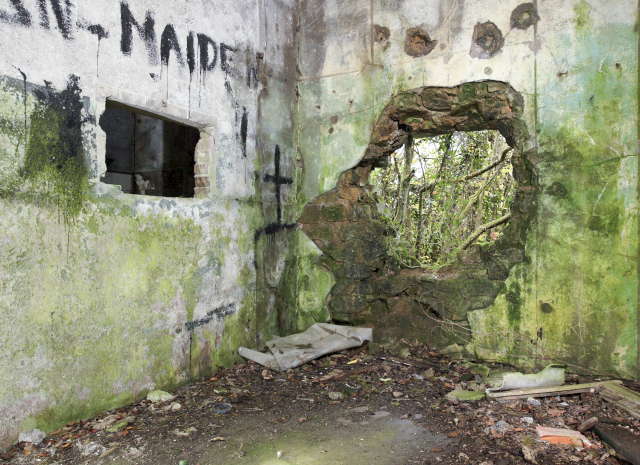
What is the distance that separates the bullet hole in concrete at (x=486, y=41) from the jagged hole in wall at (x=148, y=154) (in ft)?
11.5

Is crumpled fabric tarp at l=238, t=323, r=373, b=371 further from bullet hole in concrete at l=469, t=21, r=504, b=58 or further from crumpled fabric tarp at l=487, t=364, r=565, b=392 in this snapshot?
bullet hole in concrete at l=469, t=21, r=504, b=58

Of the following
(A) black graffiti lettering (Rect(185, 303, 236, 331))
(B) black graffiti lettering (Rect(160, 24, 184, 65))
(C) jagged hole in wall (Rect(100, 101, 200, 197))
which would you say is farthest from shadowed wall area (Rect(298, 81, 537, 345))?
(C) jagged hole in wall (Rect(100, 101, 200, 197))

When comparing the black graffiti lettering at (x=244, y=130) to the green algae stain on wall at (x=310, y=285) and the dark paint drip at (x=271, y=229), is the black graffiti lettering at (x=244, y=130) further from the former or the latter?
the green algae stain on wall at (x=310, y=285)

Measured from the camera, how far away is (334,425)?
293 centimetres

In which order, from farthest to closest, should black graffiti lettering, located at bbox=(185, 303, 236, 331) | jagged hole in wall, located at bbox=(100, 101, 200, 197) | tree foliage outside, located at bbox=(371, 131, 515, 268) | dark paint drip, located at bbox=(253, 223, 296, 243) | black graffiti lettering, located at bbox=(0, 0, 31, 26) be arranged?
tree foliage outside, located at bbox=(371, 131, 515, 268) < jagged hole in wall, located at bbox=(100, 101, 200, 197) < dark paint drip, located at bbox=(253, 223, 296, 243) < black graffiti lettering, located at bbox=(185, 303, 236, 331) < black graffiti lettering, located at bbox=(0, 0, 31, 26)

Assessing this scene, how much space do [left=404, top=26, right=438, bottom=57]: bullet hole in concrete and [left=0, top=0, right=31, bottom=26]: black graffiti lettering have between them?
9.99ft

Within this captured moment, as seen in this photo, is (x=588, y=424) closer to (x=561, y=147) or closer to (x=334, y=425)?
(x=334, y=425)

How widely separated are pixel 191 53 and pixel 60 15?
103 centimetres

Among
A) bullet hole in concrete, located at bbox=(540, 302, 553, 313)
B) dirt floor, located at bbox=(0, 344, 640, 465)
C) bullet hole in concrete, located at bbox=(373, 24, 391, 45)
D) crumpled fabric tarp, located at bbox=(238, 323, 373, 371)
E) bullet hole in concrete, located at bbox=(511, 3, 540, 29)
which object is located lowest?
dirt floor, located at bbox=(0, 344, 640, 465)

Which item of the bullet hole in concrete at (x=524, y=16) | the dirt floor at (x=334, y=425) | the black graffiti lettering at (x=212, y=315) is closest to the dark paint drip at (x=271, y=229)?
the black graffiti lettering at (x=212, y=315)

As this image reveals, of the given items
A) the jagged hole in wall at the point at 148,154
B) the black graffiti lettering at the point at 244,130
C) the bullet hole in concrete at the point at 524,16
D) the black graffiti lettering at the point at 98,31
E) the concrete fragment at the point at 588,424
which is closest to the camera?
the concrete fragment at the point at 588,424

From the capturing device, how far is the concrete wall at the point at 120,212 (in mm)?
2555

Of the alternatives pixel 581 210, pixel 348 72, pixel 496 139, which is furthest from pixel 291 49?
pixel 496 139

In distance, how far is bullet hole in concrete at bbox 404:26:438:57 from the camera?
422 centimetres
